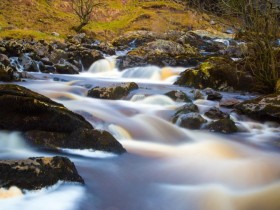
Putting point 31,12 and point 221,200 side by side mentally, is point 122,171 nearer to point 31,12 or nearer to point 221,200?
point 221,200

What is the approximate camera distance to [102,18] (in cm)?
2822

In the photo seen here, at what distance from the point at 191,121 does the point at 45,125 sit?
2634mm

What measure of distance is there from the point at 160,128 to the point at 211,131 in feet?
2.67

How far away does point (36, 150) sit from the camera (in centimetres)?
414

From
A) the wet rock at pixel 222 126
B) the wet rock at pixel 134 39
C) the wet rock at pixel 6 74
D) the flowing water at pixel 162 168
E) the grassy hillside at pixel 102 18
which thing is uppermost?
the grassy hillside at pixel 102 18

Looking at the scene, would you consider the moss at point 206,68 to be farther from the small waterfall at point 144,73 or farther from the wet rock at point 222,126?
the wet rock at point 222,126

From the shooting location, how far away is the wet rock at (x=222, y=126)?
6012 millimetres

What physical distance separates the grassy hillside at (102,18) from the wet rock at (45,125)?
46.3 ft

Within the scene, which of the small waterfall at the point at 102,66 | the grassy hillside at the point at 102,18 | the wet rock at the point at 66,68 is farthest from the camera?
the grassy hillside at the point at 102,18

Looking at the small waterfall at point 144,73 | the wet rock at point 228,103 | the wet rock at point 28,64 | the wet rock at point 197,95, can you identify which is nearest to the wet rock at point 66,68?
the wet rock at point 28,64

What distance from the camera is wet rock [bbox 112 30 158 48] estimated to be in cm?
2111

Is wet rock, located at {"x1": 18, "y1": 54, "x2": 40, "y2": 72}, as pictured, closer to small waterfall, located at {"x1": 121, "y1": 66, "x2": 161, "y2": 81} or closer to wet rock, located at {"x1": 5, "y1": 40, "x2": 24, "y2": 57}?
wet rock, located at {"x1": 5, "y1": 40, "x2": 24, "y2": 57}

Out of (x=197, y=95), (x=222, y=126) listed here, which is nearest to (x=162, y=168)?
(x=222, y=126)

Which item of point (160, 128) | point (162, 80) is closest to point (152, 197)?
point (160, 128)
